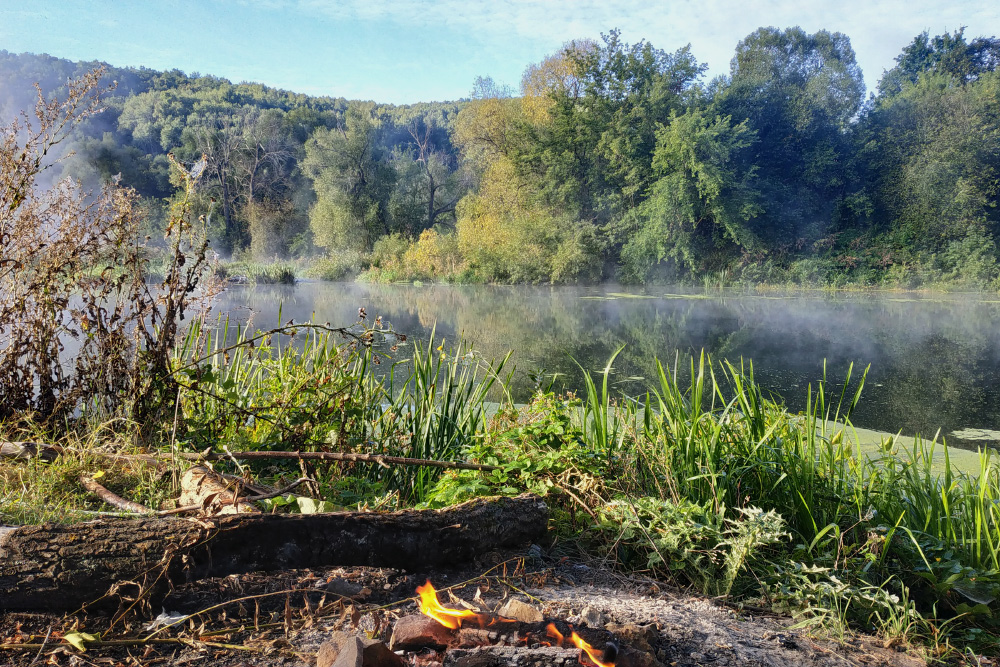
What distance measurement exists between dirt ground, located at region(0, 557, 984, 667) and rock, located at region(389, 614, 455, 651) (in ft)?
0.23

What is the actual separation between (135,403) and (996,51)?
101 ft

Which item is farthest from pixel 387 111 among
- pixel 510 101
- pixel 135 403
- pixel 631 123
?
pixel 135 403

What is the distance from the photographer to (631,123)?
23.3 m

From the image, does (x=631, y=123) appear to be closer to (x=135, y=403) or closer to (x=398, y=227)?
(x=398, y=227)

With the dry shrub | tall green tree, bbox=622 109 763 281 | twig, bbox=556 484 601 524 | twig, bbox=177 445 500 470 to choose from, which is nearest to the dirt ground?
twig, bbox=556 484 601 524

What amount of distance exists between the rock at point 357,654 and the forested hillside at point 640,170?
18.9 meters

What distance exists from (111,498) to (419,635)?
3.76ft

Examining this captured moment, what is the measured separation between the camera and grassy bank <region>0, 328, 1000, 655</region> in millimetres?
1561

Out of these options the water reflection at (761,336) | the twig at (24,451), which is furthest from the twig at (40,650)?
the water reflection at (761,336)

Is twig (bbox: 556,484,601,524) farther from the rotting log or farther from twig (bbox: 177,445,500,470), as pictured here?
the rotting log

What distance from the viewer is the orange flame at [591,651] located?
3.32ft

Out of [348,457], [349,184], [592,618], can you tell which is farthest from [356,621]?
[349,184]

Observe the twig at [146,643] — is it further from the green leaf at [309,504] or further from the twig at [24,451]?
the twig at [24,451]

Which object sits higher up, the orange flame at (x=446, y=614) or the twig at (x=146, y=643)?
the orange flame at (x=446, y=614)
